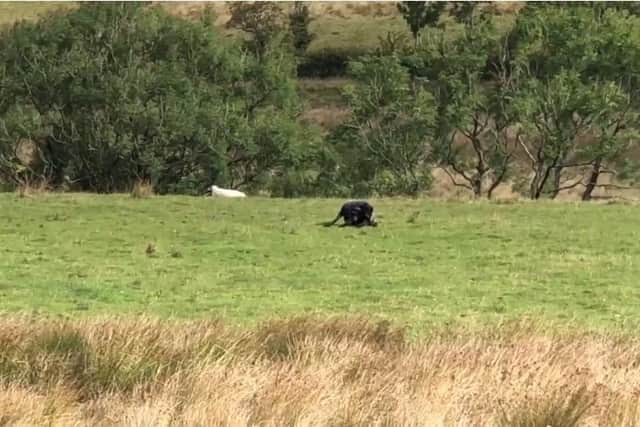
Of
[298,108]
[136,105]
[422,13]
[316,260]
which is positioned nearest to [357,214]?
[316,260]

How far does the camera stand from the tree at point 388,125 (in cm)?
3862

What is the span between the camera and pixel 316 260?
16750mm

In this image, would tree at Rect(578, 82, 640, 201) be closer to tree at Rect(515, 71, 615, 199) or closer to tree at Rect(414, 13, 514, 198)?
tree at Rect(515, 71, 615, 199)

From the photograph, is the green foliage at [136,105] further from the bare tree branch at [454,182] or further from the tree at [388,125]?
the bare tree branch at [454,182]

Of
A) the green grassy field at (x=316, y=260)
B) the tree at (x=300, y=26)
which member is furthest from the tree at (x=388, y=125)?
the tree at (x=300, y=26)

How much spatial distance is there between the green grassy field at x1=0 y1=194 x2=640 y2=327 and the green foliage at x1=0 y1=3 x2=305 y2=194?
13.4 metres

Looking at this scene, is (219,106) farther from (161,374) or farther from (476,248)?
(161,374)

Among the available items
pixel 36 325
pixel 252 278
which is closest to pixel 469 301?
pixel 252 278

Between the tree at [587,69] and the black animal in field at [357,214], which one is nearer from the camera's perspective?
the black animal in field at [357,214]

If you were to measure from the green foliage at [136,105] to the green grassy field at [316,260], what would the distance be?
44.0 ft

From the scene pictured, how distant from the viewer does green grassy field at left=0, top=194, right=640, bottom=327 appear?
12.6 m

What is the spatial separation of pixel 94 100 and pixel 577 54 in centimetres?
2027

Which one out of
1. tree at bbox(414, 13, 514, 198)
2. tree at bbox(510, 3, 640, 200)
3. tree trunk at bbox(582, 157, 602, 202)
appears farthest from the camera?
tree trunk at bbox(582, 157, 602, 202)

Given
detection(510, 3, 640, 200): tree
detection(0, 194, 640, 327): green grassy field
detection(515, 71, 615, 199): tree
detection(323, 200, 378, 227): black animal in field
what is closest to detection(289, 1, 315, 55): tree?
detection(510, 3, 640, 200): tree
